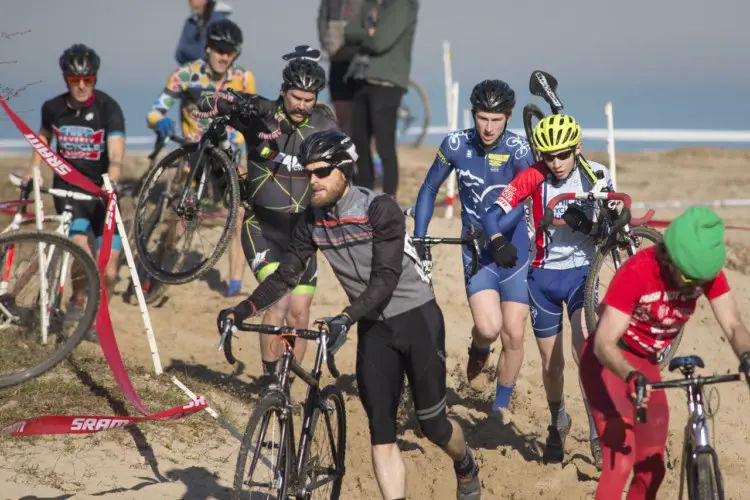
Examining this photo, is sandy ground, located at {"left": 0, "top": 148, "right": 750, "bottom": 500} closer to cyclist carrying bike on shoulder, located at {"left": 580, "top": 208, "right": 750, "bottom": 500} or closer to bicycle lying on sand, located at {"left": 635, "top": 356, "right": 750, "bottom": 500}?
cyclist carrying bike on shoulder, located at {"left": 580, "top": 208, "right": 750, "bottom": 500}

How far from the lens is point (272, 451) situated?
5.99m

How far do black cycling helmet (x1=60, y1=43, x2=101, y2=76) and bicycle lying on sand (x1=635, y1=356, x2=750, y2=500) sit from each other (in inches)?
236

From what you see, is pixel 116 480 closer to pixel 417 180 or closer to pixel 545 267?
pixel 545 267

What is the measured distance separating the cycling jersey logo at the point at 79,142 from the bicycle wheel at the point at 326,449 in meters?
4.29

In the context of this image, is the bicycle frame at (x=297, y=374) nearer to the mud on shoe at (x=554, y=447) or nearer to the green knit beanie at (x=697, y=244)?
the green knit beanie at (x=697, y=244)

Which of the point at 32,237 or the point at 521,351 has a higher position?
the point at 32,237

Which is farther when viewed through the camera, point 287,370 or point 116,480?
point 116,480

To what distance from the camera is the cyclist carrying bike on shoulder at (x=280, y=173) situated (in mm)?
8188

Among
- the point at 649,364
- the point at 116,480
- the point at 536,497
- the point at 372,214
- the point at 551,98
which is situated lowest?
the point at 536,497

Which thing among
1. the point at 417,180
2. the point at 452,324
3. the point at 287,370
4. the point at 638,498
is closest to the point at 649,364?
the point at 638,498

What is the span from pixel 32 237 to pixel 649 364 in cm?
410

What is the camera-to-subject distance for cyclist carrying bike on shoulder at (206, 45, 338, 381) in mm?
8188

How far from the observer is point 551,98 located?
8.05 m

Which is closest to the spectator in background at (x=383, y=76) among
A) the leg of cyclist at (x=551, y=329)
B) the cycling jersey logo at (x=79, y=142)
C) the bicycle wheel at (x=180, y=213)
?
the bicycle wheel at (x=180, y=213)
